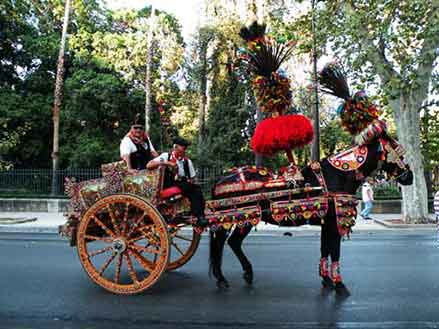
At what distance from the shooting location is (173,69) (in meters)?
25.8

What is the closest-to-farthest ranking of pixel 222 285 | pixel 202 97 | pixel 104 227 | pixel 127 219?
1. pixel 104 227
2. pixel 127 219
3. pixel 222 285
4. pixel 202 97

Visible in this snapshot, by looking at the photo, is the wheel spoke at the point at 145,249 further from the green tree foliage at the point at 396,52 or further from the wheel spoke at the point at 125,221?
the green tree foliage at the point at 396,52

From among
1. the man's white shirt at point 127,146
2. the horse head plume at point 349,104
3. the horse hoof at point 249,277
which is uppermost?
the horse head plume at point 349,104

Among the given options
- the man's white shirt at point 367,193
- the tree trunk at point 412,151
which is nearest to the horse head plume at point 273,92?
the tree trunk at point 412,151

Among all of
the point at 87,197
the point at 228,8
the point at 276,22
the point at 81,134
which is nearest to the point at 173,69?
the point at 228,8

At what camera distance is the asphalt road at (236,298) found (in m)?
5.14

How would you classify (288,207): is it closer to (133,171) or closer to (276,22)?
(133,171)

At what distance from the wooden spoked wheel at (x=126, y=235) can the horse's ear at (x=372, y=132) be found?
2.74m

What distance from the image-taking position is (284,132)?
6.14 meters

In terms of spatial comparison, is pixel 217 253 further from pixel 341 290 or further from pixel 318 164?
pixel 318 164

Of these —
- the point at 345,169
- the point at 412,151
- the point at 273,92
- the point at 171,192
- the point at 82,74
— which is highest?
the point at 82,74

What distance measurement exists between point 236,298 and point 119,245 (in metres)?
1.63

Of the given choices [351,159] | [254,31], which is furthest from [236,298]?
[254,31]

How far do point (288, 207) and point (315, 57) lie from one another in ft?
38.7
